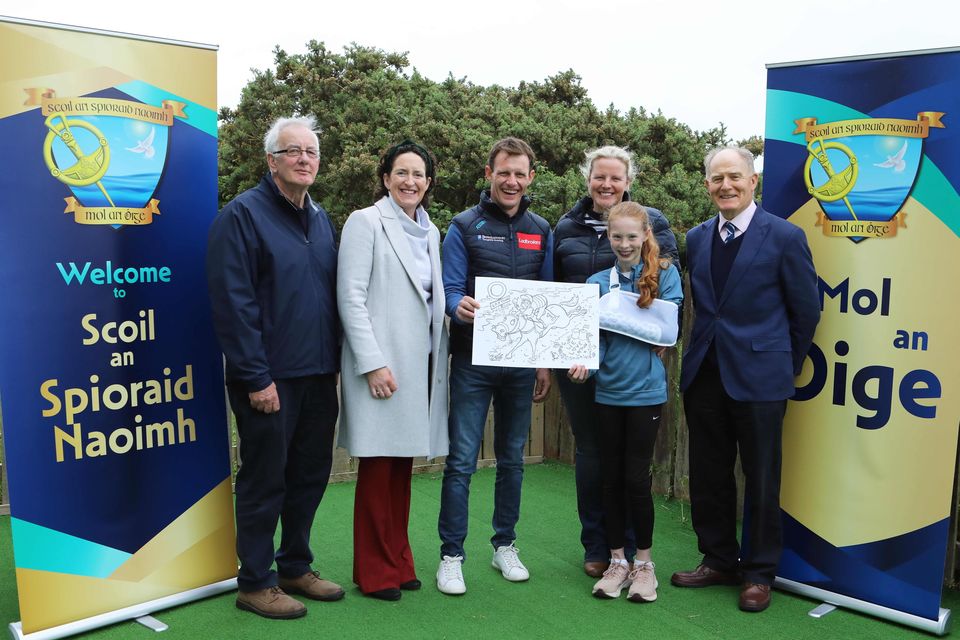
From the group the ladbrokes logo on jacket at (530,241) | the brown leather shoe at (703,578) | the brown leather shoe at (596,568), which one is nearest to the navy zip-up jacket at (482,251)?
the ladbrokes logo on jacket at (530,241)

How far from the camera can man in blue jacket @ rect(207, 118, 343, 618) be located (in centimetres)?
325

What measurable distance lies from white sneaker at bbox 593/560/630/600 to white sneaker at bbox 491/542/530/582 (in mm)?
349

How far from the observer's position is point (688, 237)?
3.81 m

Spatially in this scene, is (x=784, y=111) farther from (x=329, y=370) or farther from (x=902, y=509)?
(x=329, y=370)

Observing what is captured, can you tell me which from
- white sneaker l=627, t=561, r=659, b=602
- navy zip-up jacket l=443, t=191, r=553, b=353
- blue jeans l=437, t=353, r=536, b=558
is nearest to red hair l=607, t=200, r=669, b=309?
navy zip-up jacket l=443, t=191, r=553, b=353

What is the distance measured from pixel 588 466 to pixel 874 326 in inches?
54.1

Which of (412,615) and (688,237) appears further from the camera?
(688,237)

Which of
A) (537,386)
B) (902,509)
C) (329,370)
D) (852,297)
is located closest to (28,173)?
(329,370)

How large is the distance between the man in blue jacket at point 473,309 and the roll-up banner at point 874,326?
111 cm

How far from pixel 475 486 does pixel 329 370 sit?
87.5 inches

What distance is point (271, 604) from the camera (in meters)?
3.49

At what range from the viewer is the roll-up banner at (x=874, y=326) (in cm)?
341

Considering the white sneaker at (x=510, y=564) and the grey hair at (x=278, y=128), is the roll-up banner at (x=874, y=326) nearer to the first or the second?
the white sneaker at (x=510, y=564)

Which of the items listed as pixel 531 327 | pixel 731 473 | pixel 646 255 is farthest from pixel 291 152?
pixel 731 473
